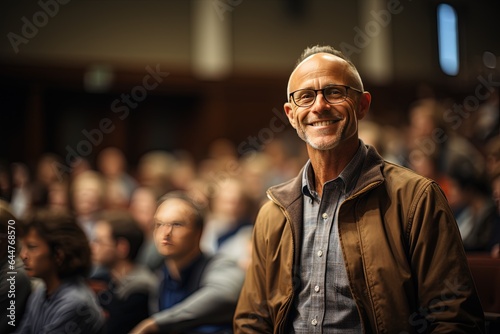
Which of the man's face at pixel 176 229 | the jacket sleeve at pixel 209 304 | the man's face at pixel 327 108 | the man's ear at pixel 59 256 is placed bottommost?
the jacket sleeve at pixel 209 304

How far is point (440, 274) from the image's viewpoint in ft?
4.73

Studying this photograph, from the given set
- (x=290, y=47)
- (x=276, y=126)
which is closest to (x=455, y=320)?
(x=276, y=126)

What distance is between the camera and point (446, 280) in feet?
4.73

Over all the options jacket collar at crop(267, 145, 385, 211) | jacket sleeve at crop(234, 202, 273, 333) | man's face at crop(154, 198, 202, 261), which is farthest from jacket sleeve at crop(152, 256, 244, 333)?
jacket collar at crop(267, 145, 385, 211)

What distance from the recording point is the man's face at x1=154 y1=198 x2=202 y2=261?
2.18m

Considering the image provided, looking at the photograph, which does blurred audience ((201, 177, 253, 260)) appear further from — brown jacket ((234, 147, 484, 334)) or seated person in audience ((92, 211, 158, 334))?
brown jacket ((234, 147, 484, 334))

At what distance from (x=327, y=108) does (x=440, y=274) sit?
530 mm

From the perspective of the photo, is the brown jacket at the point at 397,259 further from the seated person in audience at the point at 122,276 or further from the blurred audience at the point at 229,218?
the blurred audience at the point at 229,218

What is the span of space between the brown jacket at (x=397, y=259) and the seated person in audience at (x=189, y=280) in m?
0.53

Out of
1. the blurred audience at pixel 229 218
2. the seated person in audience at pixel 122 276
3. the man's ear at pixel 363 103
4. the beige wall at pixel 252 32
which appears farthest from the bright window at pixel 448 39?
the man's ear at pixel 363 103

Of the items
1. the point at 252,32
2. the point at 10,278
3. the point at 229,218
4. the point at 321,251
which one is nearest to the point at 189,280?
the point at 10,278

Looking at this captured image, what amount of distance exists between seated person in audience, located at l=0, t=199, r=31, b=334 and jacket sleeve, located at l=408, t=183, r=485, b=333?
4.74 feet

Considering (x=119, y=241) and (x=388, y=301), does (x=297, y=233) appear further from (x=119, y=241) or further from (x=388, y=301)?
(x=119, y=241)

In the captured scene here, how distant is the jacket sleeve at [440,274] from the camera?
56.1 inches
